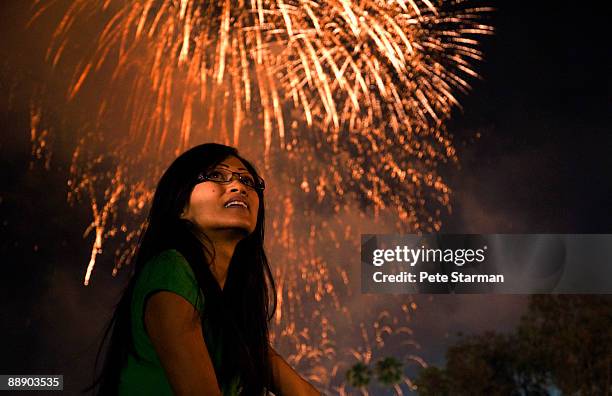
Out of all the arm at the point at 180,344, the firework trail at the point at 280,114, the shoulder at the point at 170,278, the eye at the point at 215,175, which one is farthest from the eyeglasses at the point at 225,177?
the firework trail at the point at 280,114

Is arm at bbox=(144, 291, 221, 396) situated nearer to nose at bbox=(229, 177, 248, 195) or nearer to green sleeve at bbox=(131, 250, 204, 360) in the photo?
green sleeve at bbox=(131, 250, 204, 360)

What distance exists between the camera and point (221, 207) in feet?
4.98

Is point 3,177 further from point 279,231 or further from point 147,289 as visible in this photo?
point 147,289

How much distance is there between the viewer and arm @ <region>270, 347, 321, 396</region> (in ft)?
5.24

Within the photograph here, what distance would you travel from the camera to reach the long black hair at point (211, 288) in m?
1.44

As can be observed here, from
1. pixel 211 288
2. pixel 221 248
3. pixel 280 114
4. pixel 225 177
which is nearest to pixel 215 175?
pixel 225 177

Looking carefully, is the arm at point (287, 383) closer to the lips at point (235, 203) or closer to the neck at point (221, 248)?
the neck at point (221, 248)

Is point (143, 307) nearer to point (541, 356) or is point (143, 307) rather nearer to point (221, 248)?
point (221, 248)

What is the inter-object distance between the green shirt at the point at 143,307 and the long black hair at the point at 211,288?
0.03 m

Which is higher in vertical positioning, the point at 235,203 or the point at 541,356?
the point at 541,356

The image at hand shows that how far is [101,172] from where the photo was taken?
16766 mm

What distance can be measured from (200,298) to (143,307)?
10 cm

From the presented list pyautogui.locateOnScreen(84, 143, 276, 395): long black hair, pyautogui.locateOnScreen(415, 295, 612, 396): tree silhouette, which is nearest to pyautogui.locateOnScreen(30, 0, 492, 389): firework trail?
pyautogui.locateOnScreen(415, 295, 612, 396): tree silhouette

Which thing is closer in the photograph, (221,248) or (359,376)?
(221,248)
